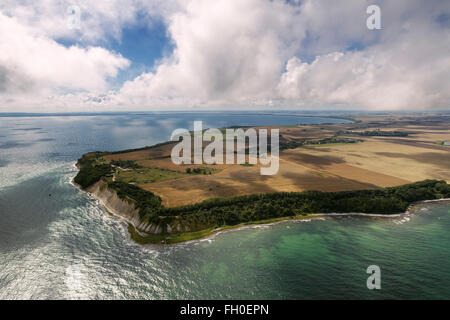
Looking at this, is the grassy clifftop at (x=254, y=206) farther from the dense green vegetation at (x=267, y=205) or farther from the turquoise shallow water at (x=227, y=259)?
the turquoise shallow water at (x=227, y=259)

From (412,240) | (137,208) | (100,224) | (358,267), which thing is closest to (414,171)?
(412,240)

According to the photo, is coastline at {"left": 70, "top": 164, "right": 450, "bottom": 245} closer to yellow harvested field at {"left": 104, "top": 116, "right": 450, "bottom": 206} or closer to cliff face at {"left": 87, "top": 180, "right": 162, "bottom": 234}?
cliff face at {"left": 87, "top": 180, "right": 162, "bottom": 234}

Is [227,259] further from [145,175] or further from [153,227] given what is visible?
[145,175]

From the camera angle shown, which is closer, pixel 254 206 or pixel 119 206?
pixel 254 206

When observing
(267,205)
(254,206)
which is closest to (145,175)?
(254,206)

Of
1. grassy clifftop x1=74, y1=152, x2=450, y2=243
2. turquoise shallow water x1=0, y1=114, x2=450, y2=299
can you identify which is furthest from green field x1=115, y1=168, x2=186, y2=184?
turquoise shallow water x1=0, y1=114, x2=450, y2=299

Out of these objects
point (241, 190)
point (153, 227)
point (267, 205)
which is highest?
point (241, 190)
